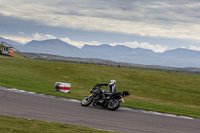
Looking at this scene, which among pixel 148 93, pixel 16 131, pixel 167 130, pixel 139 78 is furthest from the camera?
pixel 139 78

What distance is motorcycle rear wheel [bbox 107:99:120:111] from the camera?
1994 cm

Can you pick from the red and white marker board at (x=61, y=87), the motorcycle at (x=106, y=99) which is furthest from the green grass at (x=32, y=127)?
the red and white marker board at (x=61, y=87)

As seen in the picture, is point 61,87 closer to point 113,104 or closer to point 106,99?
point 106,99

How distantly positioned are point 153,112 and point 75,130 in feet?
37.0

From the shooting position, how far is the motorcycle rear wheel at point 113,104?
785 inches

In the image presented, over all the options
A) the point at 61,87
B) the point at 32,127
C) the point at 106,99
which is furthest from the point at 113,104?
the point at 32,127

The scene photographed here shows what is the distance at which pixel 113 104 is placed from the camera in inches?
795

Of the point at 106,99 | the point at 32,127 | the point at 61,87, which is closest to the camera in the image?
the point at 32,127

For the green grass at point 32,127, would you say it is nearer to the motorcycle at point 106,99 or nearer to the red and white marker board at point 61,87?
the motorcycle at point 106,99

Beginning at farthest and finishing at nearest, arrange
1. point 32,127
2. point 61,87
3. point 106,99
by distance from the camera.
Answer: point 61,87 < point 106,99 < point 32,127

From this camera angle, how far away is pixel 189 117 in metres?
20.3

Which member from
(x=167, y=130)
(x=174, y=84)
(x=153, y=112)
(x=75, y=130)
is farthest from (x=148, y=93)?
(x=75, y=130)

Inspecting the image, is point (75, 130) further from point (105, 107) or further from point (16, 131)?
point (105, 107)

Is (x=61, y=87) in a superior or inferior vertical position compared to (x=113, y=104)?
superior
